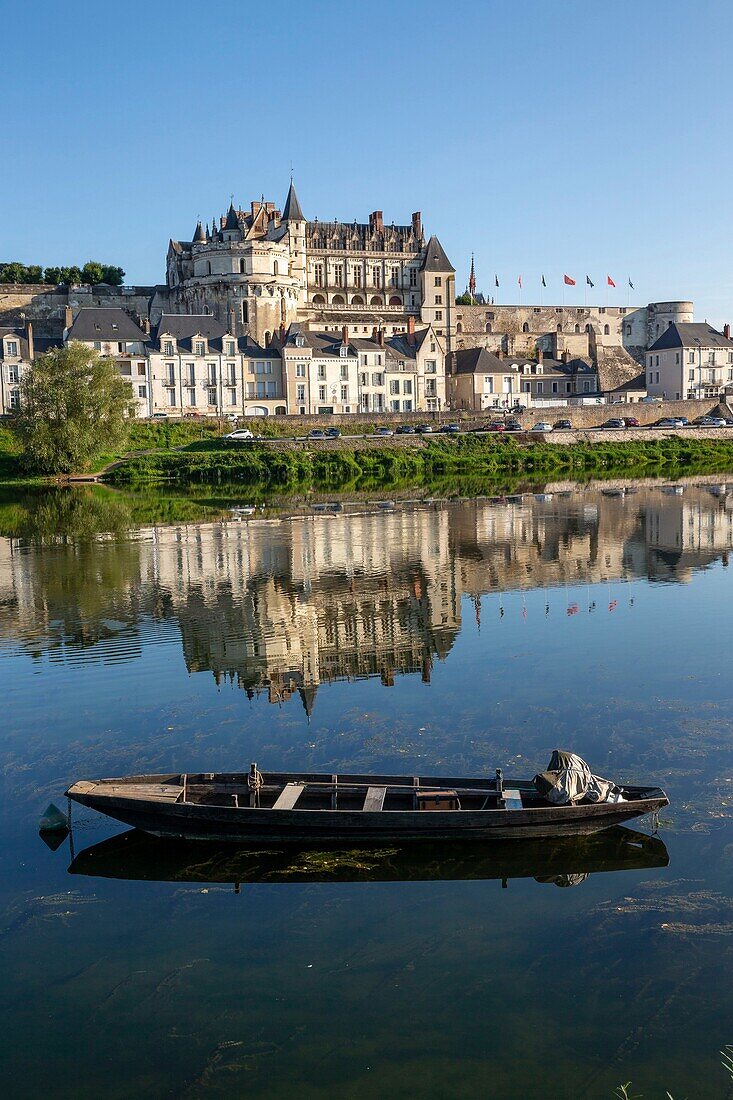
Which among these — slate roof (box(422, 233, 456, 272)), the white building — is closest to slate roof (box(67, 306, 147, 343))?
slate roof (box(422, 233, 456, 272))

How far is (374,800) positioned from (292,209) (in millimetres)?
84597

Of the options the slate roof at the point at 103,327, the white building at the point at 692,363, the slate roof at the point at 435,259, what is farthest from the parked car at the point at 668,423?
the slate roof at the point at 103,327

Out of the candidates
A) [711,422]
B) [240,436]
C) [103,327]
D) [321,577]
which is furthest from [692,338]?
[321,577]

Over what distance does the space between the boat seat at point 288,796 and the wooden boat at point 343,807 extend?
0.04 ft

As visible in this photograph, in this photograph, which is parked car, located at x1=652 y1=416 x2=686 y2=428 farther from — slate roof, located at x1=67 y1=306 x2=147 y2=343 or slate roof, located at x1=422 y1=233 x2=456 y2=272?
slate roof, located at x1=67 y1=306 x2=147 y2=343

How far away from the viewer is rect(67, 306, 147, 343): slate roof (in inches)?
2808

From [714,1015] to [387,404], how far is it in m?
72.8

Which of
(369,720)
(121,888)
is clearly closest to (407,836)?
(121,888)

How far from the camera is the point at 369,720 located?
15344 millimetres

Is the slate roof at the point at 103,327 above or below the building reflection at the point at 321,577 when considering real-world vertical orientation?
above

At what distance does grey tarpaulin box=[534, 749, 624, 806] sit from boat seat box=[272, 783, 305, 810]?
264cm

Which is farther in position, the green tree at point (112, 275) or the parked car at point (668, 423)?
the green tree at point (112, 275)

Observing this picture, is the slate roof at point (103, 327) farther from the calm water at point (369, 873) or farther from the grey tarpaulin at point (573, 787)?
the grey tarpaulin at point (573, 787)

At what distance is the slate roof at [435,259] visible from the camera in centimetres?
9394
